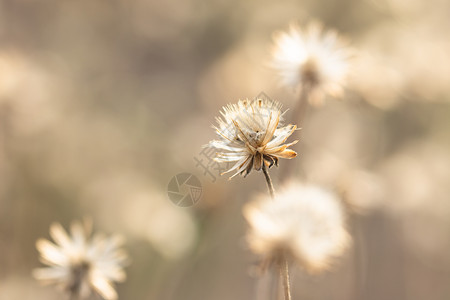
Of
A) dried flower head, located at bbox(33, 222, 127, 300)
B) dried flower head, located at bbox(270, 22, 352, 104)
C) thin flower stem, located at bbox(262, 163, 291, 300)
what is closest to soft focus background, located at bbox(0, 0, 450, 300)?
dried flower head, located at bbox(270, 22, 352, 104)

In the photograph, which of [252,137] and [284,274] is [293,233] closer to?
[284,274]

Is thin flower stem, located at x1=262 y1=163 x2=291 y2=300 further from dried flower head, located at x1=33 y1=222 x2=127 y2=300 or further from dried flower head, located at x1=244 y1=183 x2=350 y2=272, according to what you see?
dried flower head, located at x1=33 y1=222 x2=127 y2=300

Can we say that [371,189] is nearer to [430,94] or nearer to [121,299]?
[430,94]

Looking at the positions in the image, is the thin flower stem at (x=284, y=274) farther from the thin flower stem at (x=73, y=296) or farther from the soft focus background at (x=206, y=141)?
the soft focus background at (x=206, y=141)

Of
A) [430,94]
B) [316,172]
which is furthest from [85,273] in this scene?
[430,94]

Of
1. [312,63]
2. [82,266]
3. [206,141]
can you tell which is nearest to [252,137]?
[82,266]

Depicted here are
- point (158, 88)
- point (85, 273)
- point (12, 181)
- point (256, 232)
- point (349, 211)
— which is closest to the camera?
point (256, 232)
